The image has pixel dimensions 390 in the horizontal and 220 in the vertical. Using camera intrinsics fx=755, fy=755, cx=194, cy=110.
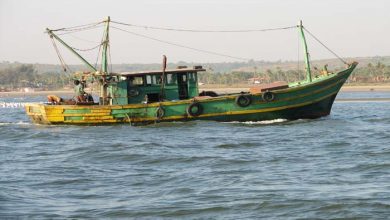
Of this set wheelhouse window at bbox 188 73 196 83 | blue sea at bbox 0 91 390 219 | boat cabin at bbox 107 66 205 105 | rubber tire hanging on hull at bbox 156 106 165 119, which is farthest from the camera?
wheelhouse window at bbox 188 73 196 83

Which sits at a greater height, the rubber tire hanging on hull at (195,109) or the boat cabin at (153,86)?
the boat cabin at (153,86)

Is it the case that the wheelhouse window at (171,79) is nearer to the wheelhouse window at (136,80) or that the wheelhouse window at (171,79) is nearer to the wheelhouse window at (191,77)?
the wheelhouse window at (191,77)

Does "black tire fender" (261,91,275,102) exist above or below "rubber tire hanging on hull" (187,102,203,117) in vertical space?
above

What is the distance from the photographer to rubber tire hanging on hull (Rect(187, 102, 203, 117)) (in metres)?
28.3

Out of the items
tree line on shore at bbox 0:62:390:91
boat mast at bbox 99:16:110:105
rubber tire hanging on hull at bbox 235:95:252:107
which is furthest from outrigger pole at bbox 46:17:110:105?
tree line on shore at bbox 0:62:390:91

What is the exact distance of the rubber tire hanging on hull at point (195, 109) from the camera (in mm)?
28297

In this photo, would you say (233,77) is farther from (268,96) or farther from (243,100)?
(243,100)

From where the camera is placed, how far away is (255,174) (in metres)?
16.5

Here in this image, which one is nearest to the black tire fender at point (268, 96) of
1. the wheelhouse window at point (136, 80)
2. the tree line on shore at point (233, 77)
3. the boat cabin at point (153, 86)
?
the boat cabin at point (153, 86)

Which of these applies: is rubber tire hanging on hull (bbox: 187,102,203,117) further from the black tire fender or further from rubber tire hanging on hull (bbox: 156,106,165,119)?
the black tire fender

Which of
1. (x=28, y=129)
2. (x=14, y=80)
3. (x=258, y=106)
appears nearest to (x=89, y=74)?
(x=28, y=129)

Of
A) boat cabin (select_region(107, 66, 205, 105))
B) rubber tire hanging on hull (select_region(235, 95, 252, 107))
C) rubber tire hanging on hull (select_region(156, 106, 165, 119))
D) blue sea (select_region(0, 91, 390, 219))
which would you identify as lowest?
blue sea (select_region(0, 91, 390, 219))

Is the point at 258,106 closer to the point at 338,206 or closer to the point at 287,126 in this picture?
the point at 287,126

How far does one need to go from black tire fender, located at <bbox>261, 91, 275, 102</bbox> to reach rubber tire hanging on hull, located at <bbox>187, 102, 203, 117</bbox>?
7.83 ft
